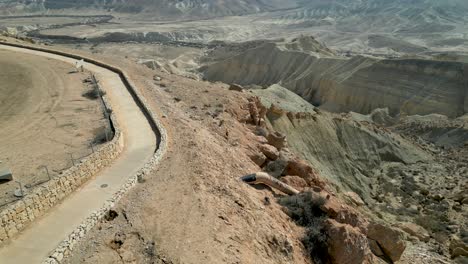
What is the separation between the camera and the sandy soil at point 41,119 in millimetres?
15023

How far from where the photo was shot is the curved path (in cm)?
1035

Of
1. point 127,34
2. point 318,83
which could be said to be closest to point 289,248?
point 318,83

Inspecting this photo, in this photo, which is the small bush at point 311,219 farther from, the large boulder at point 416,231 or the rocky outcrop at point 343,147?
the rocky outcrop at point 343,147

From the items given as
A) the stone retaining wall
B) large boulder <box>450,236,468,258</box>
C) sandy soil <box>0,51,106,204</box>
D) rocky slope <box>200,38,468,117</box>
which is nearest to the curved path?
the stone retaining wall

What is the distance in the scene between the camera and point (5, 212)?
10.7 metres

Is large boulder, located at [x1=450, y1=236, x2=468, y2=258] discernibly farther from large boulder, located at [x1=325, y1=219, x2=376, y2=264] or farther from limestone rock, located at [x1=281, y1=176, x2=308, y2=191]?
large boulder, located at [x1=325, y1=219, x2=376, y2=264]

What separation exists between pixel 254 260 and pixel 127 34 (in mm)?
107499

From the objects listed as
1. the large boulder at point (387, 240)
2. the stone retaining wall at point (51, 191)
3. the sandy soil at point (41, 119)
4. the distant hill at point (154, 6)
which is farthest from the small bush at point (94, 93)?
the distant hill at point (154, 6)

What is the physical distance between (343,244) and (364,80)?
4692cm

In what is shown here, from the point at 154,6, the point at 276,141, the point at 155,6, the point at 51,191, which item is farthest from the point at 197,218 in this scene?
the point at 154,6

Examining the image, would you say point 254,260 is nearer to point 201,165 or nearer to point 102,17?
point 201,165

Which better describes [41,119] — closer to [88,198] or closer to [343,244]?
[88,198]

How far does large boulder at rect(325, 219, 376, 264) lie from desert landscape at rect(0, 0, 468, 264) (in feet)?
0.11

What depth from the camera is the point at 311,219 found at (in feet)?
47.7
